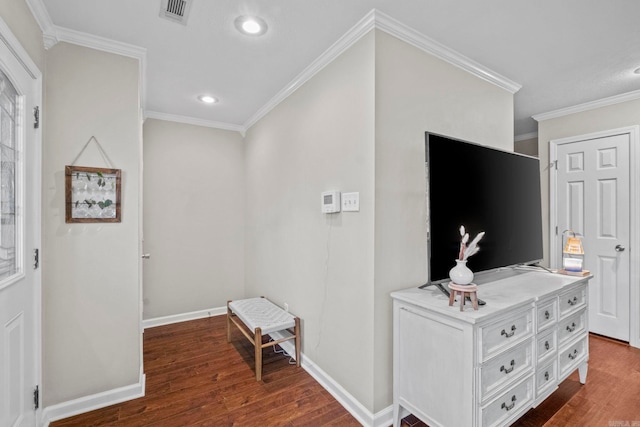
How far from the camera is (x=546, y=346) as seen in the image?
1.88 metres

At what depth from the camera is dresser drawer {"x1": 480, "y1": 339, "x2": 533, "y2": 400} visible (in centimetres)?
149

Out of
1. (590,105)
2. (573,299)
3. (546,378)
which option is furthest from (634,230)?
(546,378)

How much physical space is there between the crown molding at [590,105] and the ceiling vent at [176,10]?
3.87 metres

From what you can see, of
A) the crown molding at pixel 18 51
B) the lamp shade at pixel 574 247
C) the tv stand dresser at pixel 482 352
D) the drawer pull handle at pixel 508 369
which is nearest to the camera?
the crown molding at pixel 18 51

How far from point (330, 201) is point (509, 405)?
1.58 meters

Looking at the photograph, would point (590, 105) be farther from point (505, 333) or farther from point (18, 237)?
point (18, 237)

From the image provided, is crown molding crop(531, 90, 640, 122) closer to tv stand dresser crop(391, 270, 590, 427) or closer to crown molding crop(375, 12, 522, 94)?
crown molding crop(375, 12, 522, 94)

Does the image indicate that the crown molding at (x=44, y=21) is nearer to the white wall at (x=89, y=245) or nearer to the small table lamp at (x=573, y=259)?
the white wall at (x=89, y=245)

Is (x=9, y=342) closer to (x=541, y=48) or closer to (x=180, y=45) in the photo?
(x=180, y=45)

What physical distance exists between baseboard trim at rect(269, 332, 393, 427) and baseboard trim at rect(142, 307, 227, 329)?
178 cm

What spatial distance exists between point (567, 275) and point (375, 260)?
166 cm

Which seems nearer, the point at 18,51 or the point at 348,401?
the point at 18,51

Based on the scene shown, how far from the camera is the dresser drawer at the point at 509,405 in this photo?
4.93 ft

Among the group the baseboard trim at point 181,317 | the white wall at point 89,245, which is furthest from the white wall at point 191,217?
the white wall at point 89,245
